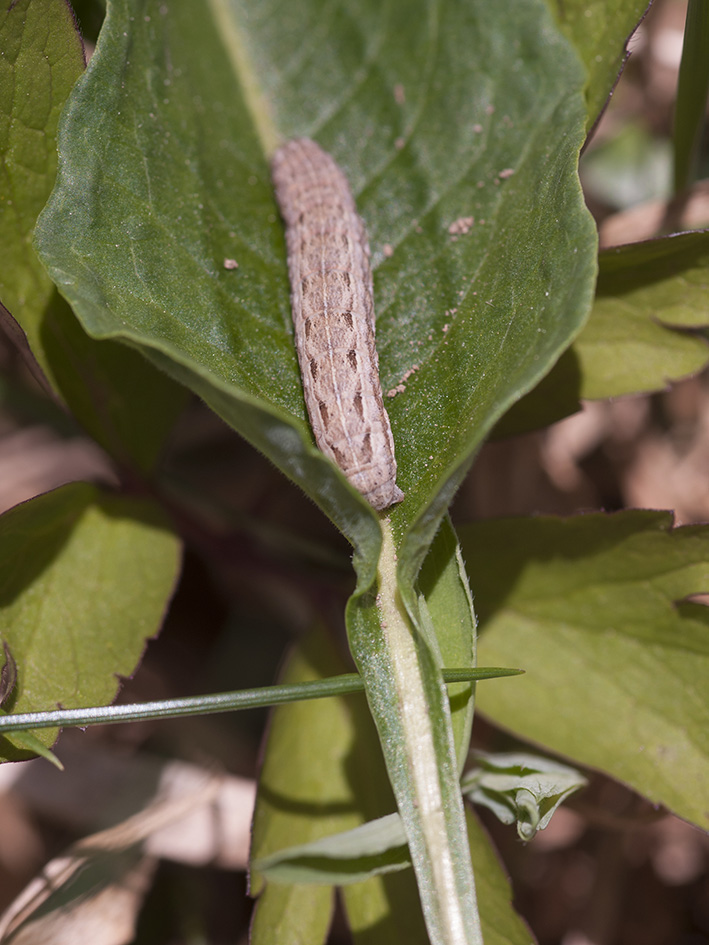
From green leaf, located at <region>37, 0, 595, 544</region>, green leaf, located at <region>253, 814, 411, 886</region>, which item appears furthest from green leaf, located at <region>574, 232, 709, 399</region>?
green leaf, located at <region>253, 814, 411, 886</region>

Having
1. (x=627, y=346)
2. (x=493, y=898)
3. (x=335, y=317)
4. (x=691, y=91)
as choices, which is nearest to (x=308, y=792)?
(x=493, y=898)

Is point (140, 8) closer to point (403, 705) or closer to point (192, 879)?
point (403, 705)

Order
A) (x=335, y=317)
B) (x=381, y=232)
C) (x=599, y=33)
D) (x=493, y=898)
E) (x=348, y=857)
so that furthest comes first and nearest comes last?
(x=381, y=232)
(x=599, y=33)
(x=335, y=317)
(x=493, y=898)
(x=348, y=857)

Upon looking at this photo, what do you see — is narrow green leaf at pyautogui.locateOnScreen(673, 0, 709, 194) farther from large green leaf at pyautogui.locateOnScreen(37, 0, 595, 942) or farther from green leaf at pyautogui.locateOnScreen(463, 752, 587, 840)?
green leaf at pyautogui.locateOnScreen(463, 752, 587, 840)

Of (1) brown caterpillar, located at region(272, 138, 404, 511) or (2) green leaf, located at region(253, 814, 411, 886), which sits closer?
(2) green leaf, located at region(253, 814, 411, 886)

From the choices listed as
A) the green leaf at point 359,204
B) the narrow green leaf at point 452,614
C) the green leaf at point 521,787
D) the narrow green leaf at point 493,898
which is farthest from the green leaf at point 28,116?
the narrow green leaf at point 493,898

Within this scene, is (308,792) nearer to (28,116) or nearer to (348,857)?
(348,857)
